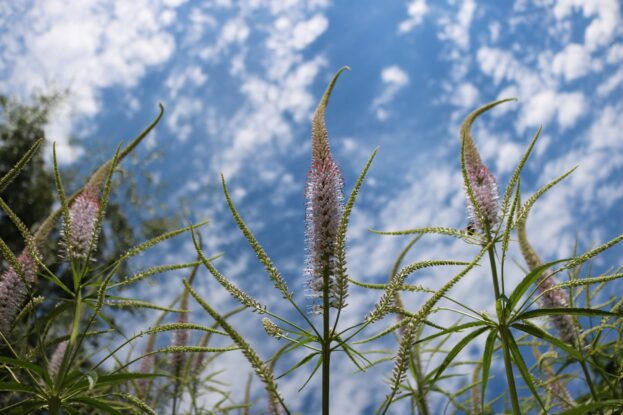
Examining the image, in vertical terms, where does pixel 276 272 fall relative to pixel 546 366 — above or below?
below

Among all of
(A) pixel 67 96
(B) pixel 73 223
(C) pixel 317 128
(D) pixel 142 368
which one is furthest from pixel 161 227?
(C) pixel 317 128

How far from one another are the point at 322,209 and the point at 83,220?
2.20 meters

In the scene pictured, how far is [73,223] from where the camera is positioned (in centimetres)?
379

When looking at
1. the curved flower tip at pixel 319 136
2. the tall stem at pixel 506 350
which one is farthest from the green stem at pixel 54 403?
the tall stem at pixel 506 350

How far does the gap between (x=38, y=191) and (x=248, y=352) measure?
74.7 feet

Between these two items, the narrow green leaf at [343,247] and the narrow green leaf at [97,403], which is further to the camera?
the narrow green leaf at [97,403]

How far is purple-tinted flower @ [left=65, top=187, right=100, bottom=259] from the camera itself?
369 centimetres

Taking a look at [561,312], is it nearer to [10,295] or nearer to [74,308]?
[74,308]

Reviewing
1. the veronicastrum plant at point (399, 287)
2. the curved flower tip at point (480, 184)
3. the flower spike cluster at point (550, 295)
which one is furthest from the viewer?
the flower spike cluster at point (550, 295)

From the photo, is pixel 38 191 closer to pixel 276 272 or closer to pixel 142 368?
pixel 142 368

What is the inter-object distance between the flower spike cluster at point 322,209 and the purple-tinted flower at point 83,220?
1846 mm

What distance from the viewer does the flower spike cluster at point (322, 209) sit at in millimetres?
2498

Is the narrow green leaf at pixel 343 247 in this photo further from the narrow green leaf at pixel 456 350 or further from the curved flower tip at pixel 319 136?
the narrow green leaf at pixel 456 350

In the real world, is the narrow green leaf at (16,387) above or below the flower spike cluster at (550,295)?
below
